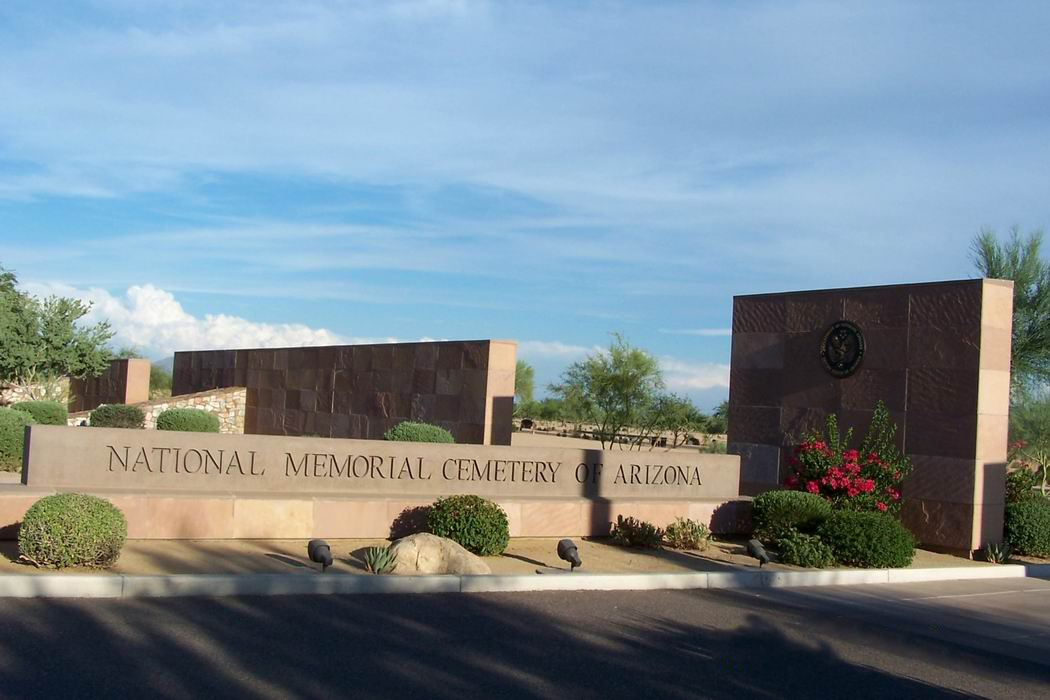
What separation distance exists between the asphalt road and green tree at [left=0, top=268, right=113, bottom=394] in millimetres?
25507

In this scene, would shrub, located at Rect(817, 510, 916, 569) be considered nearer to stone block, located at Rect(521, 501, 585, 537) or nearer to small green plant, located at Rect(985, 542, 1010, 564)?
small green plant, located at Rect(985, 542, 1010, 564)

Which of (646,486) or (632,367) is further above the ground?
(632,367)

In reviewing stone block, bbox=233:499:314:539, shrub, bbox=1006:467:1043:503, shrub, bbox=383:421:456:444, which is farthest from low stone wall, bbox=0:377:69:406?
shrub, bbox=1006:467:1043:503

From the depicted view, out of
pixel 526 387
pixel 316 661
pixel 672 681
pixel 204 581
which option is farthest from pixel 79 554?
pixel 526 387

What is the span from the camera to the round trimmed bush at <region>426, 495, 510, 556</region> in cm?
1241

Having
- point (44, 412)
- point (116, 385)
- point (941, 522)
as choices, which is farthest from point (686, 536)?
point (116, 385)

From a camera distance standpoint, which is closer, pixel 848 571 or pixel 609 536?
pixel 848 571

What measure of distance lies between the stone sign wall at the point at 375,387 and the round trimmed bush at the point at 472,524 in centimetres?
892

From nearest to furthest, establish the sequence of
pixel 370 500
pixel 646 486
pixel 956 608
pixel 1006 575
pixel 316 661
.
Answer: pixel 316 661, pixel 956 608, pixel 370 500, pixel 1006 575, pixel 646 486

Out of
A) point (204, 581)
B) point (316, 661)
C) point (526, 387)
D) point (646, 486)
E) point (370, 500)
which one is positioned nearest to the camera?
point (316, 661)

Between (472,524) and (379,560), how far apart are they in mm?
1819

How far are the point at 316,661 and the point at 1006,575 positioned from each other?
1103 centimetres

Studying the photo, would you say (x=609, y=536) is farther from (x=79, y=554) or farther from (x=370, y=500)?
(x=79, y=554)

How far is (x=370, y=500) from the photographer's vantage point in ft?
42.9
